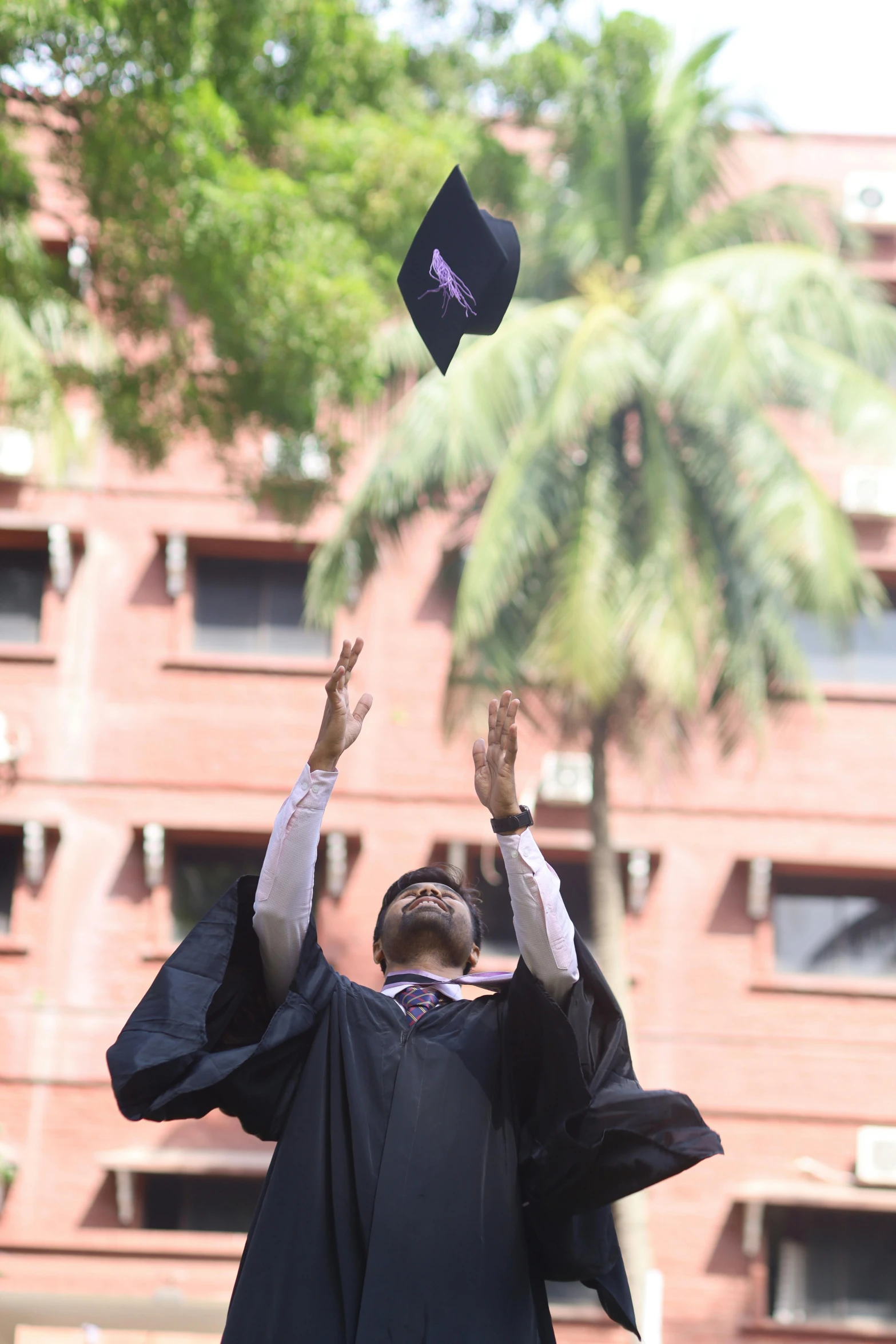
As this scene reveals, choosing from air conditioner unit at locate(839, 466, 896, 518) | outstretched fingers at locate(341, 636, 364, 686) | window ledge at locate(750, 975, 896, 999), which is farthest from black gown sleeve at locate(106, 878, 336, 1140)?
air conditioner unit at locate(839, 466, 896, 518)

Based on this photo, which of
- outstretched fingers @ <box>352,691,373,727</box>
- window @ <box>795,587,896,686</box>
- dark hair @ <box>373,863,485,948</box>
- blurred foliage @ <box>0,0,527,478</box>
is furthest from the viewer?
window @ <box>795,587,896,686</box>

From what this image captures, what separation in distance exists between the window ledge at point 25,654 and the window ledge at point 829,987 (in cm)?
749

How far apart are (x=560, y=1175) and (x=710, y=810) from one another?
1263cm

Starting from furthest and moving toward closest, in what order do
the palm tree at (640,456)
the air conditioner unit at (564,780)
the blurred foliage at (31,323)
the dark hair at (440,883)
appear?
1. the air conditioner unit at (564,780)
2. the palm tree at (640,456)
3. the blurred foliage at (31,323)
4. the dark hair at (440,883)

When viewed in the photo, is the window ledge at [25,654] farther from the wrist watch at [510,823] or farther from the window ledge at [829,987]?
the wrist watch at [510,823]

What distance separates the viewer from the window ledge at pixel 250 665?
1531 cm

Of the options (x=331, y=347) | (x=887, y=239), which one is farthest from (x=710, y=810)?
(x=331, y=347)

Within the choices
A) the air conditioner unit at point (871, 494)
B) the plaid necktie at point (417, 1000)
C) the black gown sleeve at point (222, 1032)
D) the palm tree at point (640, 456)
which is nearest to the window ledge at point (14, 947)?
the palm tree at point (640, 456)

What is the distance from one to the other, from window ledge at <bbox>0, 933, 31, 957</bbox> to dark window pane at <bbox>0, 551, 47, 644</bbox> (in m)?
2.94

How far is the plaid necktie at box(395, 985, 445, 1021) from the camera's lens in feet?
10.1

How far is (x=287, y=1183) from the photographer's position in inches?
112

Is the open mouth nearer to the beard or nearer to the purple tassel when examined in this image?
the beard

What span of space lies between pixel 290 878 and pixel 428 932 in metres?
0.36

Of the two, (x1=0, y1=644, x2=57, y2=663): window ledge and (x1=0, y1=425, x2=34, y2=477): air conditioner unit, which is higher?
(x1=0, y1=425, x2=34, y2=477): air conditioner unit
